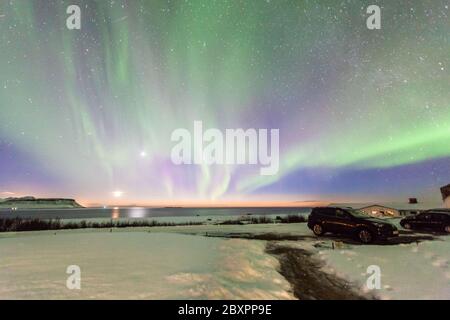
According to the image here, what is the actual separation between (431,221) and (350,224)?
30.8 feet

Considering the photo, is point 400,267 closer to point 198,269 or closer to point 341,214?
point 198,269

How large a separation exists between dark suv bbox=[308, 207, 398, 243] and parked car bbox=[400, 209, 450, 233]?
793cm

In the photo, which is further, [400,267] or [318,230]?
[318,230]

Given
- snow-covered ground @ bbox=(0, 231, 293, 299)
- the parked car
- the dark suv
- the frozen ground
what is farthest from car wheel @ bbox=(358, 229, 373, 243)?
the parked car

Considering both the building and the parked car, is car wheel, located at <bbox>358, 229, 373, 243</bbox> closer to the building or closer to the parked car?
the parked car

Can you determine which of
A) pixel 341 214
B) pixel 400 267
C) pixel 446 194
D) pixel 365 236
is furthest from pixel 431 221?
pixel 446 194

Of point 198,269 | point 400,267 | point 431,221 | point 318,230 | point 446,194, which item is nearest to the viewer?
point 198,269

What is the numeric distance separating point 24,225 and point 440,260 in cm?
2787

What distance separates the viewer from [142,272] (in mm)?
7219

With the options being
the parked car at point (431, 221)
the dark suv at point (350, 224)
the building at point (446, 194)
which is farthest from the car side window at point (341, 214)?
the building at point (446, 194)

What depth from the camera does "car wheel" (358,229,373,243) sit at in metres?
12.9

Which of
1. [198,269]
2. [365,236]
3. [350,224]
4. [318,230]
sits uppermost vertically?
[350,224]

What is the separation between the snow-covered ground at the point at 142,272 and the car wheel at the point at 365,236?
5.75 meters
